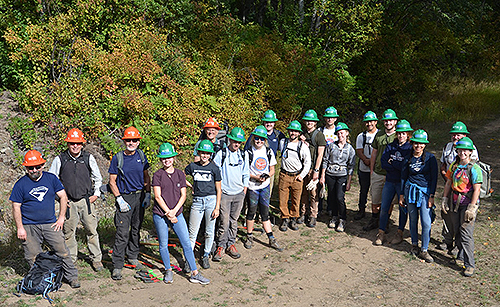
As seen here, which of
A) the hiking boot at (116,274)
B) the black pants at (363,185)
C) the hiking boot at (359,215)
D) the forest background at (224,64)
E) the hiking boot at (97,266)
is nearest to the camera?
the hiking boot at (116,274)

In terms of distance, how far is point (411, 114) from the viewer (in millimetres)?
16141

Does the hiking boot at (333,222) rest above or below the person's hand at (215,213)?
below

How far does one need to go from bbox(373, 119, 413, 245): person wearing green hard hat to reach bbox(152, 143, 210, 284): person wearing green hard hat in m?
3.33

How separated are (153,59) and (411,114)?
9.55 meters

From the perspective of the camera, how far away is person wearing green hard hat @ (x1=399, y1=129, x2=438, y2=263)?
680cm

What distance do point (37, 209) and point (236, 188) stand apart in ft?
9.33

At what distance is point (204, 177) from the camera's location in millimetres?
6371

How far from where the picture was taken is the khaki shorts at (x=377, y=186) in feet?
25.5

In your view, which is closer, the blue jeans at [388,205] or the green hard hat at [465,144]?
the green hard hat at [465,144]

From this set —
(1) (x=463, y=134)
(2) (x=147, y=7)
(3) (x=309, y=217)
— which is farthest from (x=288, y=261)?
(2) (x=147, y=7)

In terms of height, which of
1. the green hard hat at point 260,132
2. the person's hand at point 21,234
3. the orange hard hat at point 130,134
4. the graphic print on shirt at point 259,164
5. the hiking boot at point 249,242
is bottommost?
the hiking boot at point 249,242

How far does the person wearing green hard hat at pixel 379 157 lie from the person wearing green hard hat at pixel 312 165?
919mm

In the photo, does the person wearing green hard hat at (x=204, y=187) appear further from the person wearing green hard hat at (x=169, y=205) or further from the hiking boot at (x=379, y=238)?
the hiking boot at (x=379, y=238)

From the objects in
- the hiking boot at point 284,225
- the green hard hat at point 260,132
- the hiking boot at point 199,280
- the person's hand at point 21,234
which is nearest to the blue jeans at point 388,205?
the hiking boot at point 284,225
